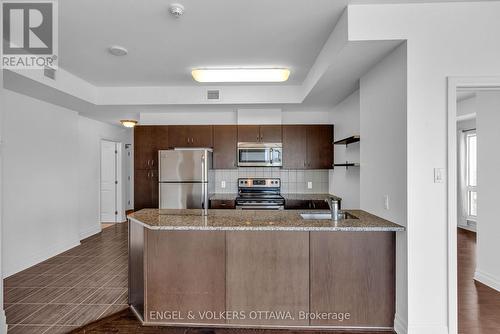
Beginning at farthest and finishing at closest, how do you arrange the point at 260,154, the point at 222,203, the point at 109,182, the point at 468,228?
the point at 109,182, the point at 468,228, the point at 260,154, the point at 222,203

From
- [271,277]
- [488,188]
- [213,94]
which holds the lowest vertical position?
[271,277]

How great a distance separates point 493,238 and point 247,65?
3388 mm

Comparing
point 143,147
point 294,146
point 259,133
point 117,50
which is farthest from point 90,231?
point 294,146

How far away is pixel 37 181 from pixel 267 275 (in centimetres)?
366

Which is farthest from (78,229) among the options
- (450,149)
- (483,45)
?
(483,45)

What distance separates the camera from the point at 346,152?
4129 mm

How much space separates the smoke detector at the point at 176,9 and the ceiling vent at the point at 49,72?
2.02 meters

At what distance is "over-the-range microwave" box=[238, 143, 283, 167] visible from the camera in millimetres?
4652

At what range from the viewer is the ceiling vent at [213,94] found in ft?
13.7

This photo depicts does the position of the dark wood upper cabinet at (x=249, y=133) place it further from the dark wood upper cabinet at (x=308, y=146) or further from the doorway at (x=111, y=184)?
the doorway at (x=111, y=184)

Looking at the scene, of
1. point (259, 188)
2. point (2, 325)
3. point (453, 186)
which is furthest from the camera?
point (259, 188)

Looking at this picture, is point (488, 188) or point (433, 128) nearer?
point (433, 128)

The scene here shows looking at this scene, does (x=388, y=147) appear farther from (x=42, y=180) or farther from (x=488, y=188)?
(x=42, y=180)

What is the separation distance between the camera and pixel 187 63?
10.8 ft
